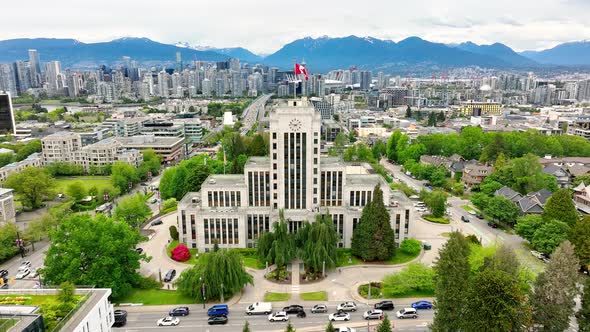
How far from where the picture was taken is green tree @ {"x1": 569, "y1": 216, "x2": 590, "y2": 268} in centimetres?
5540

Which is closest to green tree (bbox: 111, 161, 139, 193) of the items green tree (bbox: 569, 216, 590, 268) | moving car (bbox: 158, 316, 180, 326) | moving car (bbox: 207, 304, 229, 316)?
moving car (bbox: 158, 316, 180, 326)

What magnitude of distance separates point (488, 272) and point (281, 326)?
2469 cm

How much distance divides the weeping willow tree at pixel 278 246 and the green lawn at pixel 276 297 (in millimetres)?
5461

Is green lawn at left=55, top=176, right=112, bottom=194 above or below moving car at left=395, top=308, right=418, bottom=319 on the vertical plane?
above

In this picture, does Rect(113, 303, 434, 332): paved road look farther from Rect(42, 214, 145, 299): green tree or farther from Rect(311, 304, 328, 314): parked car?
Rect(42, 214, 145, 299): green tree

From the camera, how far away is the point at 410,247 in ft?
213

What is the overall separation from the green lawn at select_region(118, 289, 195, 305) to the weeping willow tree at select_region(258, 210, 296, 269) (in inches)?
507

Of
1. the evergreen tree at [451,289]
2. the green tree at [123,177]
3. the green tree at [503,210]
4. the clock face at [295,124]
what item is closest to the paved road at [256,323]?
the evergreen tree at [451,289]

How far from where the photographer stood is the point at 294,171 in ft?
221

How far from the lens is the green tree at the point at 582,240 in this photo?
5540 cm

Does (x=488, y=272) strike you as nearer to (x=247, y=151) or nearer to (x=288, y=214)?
(x=288, y=214)

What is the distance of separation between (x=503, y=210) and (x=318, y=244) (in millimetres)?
42136

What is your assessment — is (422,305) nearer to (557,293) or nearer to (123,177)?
(557,293)

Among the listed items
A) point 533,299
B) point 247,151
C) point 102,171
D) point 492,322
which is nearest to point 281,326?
point 492,322
